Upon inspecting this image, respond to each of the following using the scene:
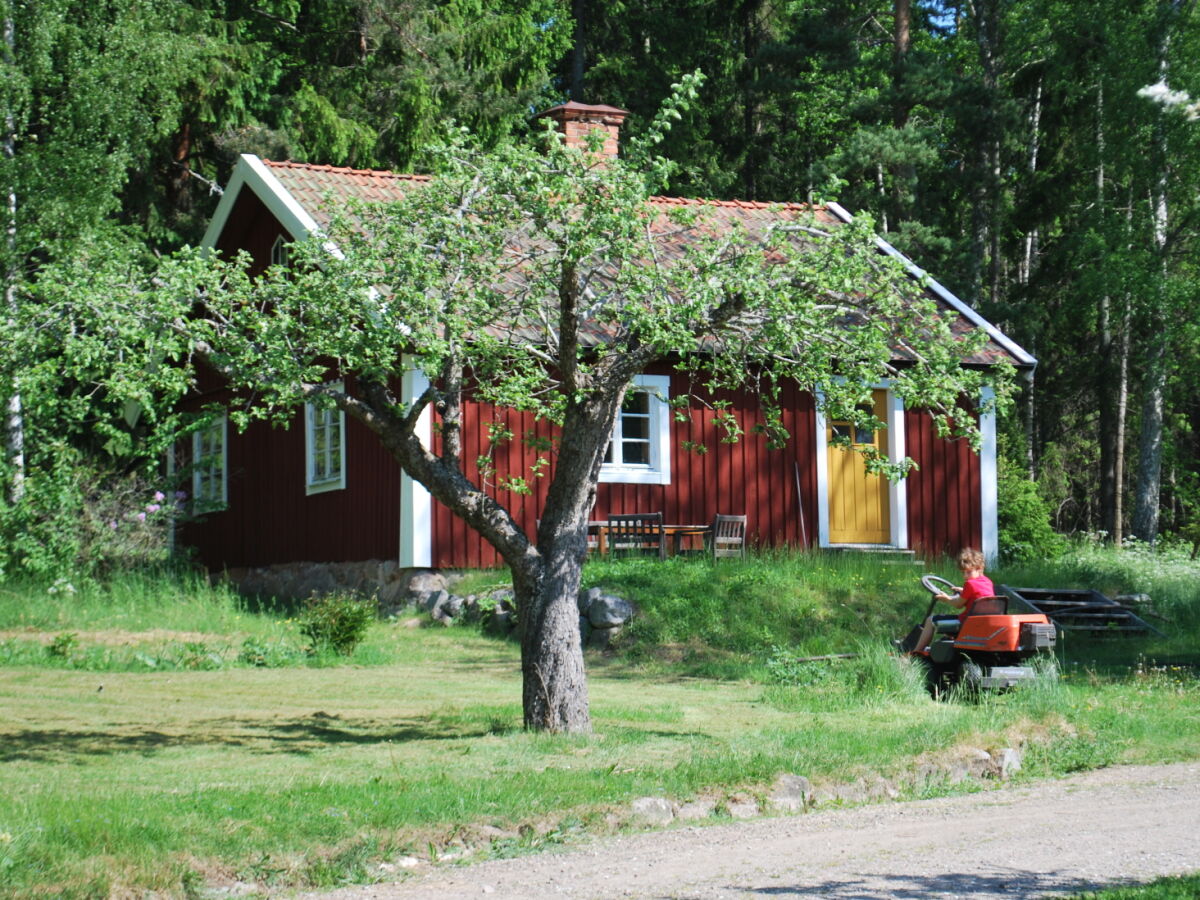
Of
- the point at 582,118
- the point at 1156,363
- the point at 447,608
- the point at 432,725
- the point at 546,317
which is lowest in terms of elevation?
the point at 432,725

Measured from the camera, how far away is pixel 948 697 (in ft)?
37.9

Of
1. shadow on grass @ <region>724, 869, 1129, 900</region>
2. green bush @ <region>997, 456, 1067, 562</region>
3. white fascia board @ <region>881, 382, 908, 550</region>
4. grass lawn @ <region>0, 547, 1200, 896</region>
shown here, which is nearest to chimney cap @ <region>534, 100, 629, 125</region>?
white fascia board @ <region>881, 382, 908, 550</region>

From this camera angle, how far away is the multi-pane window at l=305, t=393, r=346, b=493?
20172 mm

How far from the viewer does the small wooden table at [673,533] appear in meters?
18.9

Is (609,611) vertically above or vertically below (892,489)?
below

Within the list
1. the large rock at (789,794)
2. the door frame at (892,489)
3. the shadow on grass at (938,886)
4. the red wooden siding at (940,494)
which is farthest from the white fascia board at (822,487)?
the shadow on grass at (938,886)

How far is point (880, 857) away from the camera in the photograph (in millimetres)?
7039

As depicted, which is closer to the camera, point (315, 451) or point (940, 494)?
point (315, 451)

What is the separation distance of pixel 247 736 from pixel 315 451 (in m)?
11.4

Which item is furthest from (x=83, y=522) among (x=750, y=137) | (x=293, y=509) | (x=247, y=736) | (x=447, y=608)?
(x=750, y=137)

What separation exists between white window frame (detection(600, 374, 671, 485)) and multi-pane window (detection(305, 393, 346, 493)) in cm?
369

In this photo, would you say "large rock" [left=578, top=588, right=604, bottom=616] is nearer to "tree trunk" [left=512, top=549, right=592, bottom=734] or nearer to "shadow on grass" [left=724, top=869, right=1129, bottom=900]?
"tree trunk" [left=512, top=549, right=592, bottom=734]

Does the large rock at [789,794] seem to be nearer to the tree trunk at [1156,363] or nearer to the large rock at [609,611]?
the large rock at [609,611]

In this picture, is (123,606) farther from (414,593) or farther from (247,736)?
(247,736)
